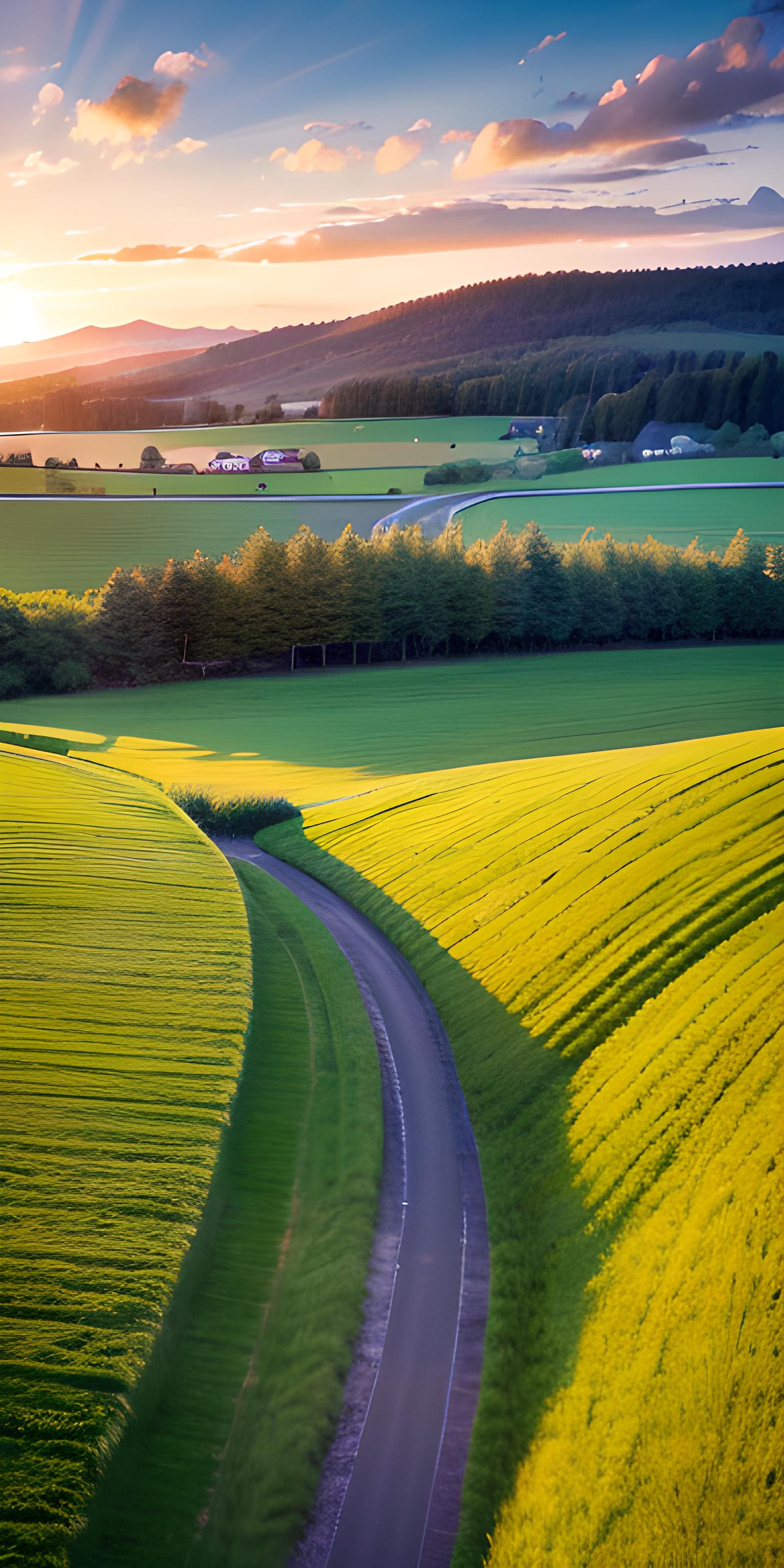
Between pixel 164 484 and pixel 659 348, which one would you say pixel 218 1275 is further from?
pixel 659 348

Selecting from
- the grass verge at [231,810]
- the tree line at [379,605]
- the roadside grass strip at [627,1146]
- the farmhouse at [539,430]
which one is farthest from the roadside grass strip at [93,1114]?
the farmhouse at [539,430]

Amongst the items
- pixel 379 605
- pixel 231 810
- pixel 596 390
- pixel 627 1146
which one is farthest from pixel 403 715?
pixel 596 390

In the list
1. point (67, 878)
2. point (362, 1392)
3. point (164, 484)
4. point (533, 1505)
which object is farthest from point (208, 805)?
point (164, 484)

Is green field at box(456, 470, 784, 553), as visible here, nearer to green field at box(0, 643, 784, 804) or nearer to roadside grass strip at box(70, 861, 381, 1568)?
green field at box(0, 643, 784, 804)

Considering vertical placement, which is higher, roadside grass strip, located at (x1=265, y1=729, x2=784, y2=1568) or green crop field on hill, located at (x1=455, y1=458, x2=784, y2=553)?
green crop field on hill, located at (x1=455, y1=458, x2=784, y2=553)

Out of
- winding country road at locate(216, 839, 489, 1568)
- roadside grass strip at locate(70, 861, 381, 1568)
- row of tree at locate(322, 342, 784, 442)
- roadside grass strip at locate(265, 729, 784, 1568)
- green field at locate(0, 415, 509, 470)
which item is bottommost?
winding country road at locate(216, 839, 489, 1568)

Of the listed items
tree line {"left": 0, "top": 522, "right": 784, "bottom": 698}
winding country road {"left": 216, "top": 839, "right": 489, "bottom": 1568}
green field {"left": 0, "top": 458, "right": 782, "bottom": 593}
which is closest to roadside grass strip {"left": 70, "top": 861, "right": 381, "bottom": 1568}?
winding country road {"left": 216, "top": 839, "right": 489, "bottom": 1568}

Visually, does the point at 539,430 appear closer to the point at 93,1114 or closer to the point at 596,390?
the point at 596,390
